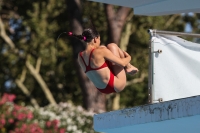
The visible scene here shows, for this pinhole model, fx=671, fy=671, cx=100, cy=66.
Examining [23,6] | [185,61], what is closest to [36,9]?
[23,6]

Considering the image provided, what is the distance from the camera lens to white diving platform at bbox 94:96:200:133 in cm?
644

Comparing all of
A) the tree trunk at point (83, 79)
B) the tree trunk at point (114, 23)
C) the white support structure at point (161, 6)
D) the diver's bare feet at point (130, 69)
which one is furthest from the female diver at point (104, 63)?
the tree trunk at point (114, 23)

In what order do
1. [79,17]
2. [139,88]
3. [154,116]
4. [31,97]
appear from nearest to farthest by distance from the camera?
[154,116]
[79,17]
[31,97]
[139,88]

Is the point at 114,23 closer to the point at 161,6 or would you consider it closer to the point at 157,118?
the point at 161,6

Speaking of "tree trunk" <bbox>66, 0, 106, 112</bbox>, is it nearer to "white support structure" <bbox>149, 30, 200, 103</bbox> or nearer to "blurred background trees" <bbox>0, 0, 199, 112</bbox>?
"blurred background trees" <bbox>0, 0, 199, 112</bbox>

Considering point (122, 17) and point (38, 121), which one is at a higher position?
point (122, 17)

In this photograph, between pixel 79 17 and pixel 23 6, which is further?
pixel 23 6

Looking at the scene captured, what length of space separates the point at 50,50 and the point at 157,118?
16196 millimetres

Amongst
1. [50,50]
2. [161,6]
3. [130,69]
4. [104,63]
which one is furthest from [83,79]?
[104,63]

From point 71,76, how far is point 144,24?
316 cm

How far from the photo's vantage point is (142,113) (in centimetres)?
710

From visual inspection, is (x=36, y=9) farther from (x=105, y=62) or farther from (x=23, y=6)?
(x=105, y=62)

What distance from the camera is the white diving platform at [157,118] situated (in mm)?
6441

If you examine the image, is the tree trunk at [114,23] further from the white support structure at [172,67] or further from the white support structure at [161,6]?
the white support structure at [172,67]
